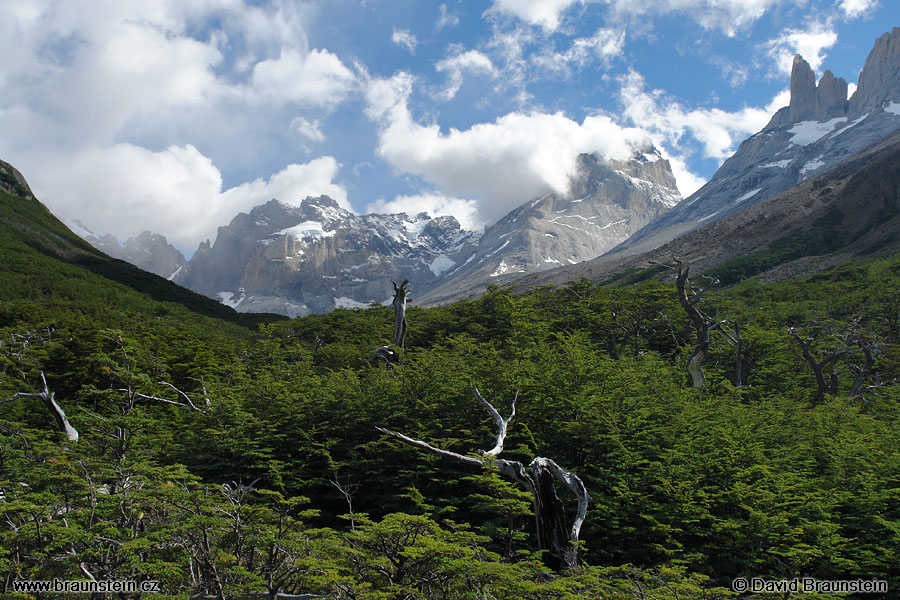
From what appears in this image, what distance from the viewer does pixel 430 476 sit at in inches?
395

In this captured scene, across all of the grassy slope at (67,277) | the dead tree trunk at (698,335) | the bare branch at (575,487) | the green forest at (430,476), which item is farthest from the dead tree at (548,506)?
the grassy slope at (67,277)

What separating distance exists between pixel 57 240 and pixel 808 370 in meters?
72.1

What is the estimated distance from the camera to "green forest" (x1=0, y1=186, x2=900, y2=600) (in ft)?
18.7

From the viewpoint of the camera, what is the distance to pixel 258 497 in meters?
9.50

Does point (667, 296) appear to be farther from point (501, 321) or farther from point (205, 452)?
point (205, 452)

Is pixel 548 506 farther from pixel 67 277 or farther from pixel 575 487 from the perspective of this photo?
pixel 67 277

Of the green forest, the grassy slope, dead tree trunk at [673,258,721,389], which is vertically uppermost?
the grassy slope

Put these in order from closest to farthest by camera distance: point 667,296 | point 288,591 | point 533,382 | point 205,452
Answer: point 288,591
point 205,452
point 533,382
point 667,296

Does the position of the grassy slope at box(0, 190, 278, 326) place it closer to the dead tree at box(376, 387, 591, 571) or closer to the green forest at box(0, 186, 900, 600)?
the green forest at box(0, 186, 900, 600)

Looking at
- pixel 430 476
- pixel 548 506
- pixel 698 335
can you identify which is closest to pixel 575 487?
pixel 548 506

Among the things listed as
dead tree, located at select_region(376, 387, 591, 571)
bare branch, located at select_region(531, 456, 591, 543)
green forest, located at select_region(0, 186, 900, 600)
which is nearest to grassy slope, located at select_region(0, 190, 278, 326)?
green forest, located at select_region(0, 186, 900, 600)

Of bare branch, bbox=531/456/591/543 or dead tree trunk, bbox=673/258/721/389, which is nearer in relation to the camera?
bare branch, bbox=531/456/591/543

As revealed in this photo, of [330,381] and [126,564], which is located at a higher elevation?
[330,381]

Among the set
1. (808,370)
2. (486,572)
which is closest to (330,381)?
(486,572)
